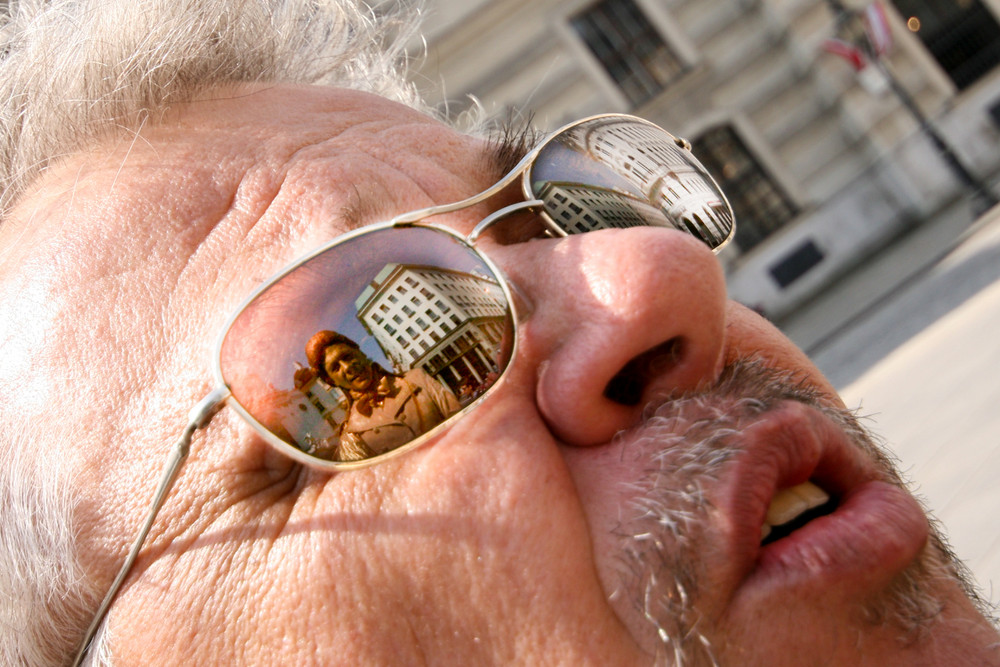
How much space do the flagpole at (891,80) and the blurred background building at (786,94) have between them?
0.9 inches

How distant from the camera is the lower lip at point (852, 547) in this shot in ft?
3.84

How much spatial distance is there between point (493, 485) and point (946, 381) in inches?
197

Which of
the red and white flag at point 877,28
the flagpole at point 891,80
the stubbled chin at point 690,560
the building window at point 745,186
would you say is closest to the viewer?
the stubbled chin at point 690,560

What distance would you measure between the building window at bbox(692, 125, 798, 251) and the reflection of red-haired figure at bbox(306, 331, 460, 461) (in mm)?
12144

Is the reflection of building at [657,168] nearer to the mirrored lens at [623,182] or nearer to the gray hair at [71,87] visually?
the mirrored lens at [623,182]

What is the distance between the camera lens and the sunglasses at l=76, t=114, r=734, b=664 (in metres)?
1.22

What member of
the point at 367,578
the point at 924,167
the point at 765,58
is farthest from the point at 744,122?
the point at 367,578

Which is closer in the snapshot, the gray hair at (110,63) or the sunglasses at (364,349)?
the sunglasses at (364,349)

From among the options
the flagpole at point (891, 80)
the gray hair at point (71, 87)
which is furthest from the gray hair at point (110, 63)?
the flagpole at point (891, 80)

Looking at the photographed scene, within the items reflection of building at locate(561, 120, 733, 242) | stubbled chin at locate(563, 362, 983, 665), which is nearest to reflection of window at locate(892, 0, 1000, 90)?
reflection of building at locate(561, 120, 733, 242)

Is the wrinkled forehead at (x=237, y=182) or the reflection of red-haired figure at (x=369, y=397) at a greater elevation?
the wrinkled forehead at (x=237, y=182)

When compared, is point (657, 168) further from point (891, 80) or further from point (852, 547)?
point (891, 80)

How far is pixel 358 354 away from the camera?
1.22m

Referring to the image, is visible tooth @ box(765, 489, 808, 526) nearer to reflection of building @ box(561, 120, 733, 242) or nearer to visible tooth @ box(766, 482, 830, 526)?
visible tooth @ box(766, 482, 830, 526)
